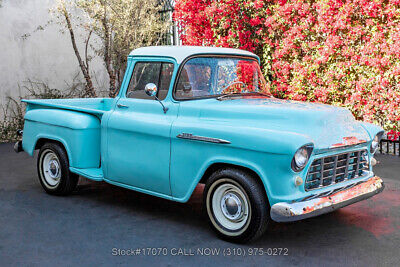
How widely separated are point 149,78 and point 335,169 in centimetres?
220

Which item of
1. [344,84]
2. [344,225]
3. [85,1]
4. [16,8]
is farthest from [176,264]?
[16,8]

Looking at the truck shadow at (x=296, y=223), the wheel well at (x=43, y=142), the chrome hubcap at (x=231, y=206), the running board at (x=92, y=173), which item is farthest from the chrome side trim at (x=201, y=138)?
the wheel well at (x=43, y=142)

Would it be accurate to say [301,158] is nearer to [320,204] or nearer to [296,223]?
[320,204]

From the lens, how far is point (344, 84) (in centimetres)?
839

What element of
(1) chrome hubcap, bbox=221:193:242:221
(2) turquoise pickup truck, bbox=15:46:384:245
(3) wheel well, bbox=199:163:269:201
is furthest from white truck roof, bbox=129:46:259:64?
(1) chrome hubcap, bbox=221:193:242:221

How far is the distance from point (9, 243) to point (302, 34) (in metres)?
6.01

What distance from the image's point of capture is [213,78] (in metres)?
5.14

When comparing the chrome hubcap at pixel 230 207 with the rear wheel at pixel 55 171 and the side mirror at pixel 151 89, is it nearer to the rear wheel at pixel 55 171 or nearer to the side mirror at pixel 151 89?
the side mirror at pixel 151 89

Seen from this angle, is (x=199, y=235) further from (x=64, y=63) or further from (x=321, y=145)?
(x=64, y=63)

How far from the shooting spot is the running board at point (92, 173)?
18.5 feet

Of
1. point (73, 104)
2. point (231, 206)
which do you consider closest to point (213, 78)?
point (231, 206)

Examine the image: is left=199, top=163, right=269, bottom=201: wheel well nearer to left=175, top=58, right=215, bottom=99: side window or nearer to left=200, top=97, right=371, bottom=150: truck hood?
left=200, top=97, right=371, bottom=150: truck hood

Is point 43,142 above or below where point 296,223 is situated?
above

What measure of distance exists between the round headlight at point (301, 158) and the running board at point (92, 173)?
2489mm
